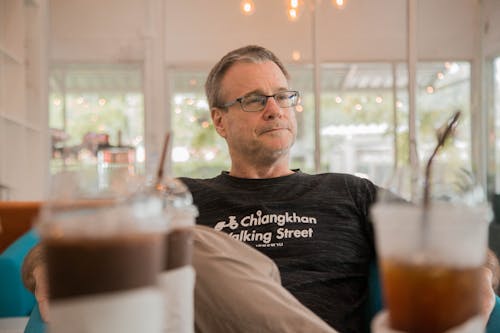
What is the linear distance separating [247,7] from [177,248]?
549 centimetres

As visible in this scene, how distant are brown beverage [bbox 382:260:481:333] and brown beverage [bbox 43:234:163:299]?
9.9 inches

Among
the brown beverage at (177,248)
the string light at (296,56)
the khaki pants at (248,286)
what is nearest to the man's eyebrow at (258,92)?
the khaki pants at (248,286)

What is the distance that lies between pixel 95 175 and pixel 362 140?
17.7ft

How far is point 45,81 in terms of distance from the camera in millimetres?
5629

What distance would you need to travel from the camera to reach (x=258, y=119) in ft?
6.41

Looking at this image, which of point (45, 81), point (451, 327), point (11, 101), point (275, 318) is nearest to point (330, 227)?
point (275, 318)

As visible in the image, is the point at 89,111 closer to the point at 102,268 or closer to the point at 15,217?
the point at 15,217

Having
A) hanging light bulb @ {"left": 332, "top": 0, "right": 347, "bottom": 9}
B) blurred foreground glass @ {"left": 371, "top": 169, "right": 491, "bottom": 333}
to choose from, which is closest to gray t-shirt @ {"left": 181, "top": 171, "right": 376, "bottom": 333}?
blurred foreground glass @ {"left": 371, "top": 169, "right": 491, "bottom": 333}

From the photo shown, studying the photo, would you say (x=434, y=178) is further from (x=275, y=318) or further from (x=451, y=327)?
(x=275, y=318)

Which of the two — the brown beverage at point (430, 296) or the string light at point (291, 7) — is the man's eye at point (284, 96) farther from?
the string light at point (291, 7)

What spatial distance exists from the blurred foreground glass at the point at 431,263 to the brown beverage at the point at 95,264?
240mm

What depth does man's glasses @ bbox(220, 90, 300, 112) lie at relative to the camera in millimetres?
1954

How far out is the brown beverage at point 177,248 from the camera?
2.23ft

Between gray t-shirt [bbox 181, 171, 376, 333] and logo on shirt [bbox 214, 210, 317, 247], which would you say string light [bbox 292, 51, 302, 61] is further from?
logo on shirt [bbox 214, 210, 317, 247]
